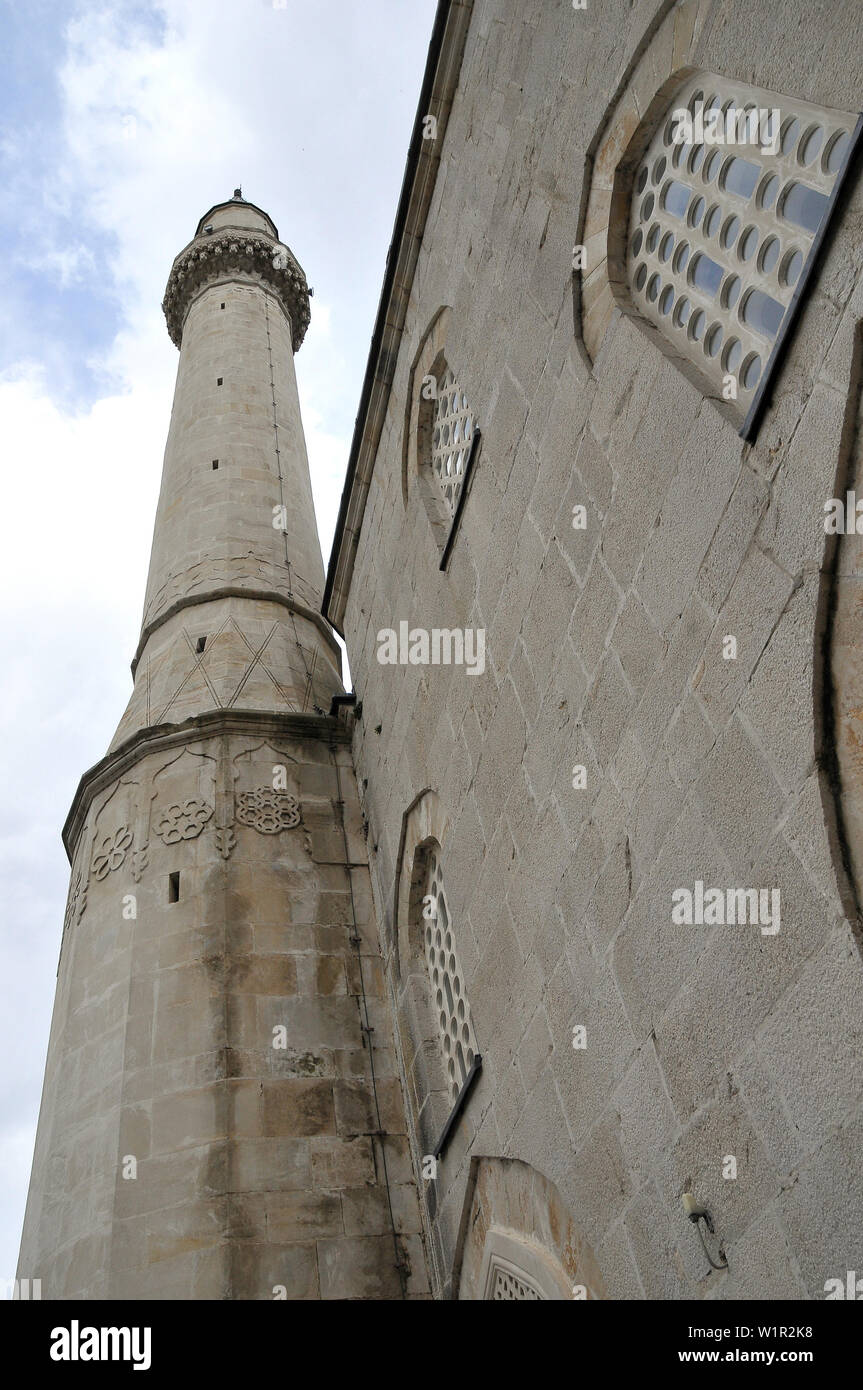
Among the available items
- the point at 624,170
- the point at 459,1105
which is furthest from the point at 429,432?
the point at 459,1105

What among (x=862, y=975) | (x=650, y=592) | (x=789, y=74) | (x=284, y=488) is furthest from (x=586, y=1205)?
(x=284, y=488)

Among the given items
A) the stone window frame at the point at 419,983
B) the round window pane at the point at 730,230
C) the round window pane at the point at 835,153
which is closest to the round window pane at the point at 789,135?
the round window pane at the point at 835,153

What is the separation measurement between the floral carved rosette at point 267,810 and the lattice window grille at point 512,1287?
4387mm

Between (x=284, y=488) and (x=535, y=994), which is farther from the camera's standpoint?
(x=284, y=488)

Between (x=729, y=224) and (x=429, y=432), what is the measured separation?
424 cm

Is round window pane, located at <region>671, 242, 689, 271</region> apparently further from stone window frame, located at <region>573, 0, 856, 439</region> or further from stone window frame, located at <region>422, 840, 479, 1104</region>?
stone window frame, located at <region>422, 840, 479, 1104</region>

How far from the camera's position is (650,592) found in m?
4.29

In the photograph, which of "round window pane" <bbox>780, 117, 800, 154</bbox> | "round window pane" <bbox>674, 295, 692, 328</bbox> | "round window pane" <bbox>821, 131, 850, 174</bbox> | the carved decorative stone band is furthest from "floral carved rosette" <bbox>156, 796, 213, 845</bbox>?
the carved decorative stone band

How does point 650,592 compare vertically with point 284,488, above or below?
below
